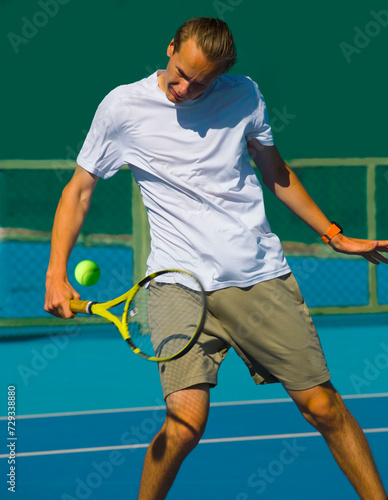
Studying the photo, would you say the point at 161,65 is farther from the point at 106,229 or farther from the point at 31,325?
the point at 31,325

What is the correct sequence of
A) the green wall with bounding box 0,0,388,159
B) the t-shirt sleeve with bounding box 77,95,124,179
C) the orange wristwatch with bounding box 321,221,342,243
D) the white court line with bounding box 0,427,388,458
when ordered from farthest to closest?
1. the green wall with bounding box 0,0,388,159
2. the white court line with bounding box 0,427,388,458
3. the orange wristwatch with bounding box 321,221,342,243
4. the t-shirt sleeve with bounding box 77,95,124,179

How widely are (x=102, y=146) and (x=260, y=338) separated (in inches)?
31.3

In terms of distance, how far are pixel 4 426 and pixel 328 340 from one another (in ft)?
11.3

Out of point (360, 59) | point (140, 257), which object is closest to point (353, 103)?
point (360, 59)

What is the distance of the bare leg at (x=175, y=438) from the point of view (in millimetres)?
2943

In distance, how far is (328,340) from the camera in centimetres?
779

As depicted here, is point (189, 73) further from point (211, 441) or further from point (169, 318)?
point (211, 441)

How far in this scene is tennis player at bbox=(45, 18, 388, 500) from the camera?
298cm

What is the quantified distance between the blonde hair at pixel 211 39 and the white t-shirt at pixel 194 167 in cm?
20

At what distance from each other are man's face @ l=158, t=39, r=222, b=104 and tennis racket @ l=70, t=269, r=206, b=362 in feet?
1.80

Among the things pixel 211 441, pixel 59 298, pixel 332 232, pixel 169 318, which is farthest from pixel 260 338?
pixel 211 441

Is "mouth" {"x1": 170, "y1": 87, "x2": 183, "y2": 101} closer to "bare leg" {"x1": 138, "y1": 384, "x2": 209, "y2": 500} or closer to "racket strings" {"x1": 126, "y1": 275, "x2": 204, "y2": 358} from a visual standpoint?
"racket strings" {"x1": 126, "y1": 275, "x2": 204, "y2": 358}

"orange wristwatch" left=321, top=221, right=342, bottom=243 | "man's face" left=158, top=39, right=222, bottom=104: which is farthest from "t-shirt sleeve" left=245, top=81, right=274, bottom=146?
"orange wristwatch" left=321, top=221, right=342, bottom=243

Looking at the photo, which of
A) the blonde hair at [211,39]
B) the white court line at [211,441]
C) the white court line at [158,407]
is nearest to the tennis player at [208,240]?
the blonde hair at [211,39]
